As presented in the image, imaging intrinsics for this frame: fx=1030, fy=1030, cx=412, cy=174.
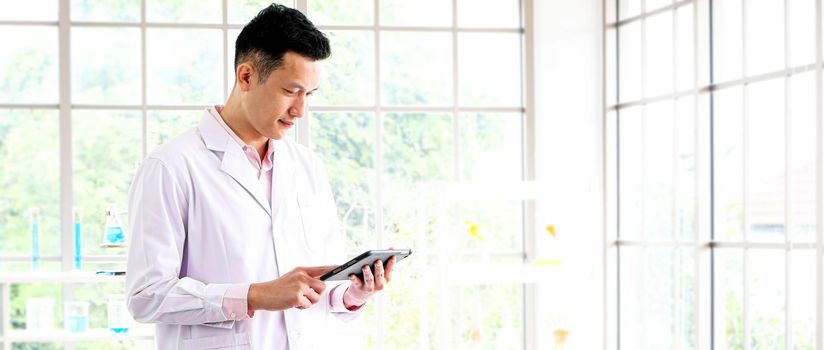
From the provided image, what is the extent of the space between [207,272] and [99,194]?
327 centimetres

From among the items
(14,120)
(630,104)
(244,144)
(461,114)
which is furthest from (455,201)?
(244,144)

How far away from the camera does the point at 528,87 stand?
220 inches

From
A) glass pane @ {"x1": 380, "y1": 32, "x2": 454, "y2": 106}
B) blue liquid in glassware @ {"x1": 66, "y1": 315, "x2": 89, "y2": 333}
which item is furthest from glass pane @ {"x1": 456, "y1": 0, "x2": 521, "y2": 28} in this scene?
blue liquid in glassware @ {"x1": 66, "y1": 315, "x2": 89, "y2": 333}

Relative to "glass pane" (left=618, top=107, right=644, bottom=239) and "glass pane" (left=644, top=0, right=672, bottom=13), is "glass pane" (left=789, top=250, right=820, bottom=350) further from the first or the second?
"glass pane" (left=644, top=0, right=672, bottom=13)

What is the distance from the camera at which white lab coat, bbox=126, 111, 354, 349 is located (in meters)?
2.21

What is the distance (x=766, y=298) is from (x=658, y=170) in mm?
1083

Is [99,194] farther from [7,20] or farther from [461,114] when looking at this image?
[461,114]

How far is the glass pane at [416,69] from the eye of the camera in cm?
558

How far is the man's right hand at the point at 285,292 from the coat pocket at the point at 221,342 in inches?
5.4

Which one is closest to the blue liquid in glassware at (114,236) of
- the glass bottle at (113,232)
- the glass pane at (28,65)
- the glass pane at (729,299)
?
the glass bottle at (113,232)

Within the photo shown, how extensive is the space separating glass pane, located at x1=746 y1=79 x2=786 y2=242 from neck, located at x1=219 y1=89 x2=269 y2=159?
2523mm

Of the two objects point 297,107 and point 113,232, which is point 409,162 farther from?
point 297,107

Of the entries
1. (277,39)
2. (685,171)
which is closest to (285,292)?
(277,39)

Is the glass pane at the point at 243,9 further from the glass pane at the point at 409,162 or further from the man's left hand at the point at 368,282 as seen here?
the man's left hand at the point at 368,282
